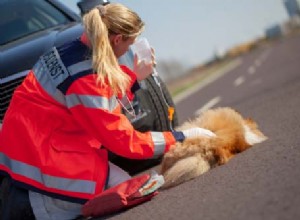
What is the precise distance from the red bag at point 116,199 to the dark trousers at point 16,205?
1.49ft

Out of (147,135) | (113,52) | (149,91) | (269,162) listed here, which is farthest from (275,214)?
(149,91)

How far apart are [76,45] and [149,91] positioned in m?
1.36

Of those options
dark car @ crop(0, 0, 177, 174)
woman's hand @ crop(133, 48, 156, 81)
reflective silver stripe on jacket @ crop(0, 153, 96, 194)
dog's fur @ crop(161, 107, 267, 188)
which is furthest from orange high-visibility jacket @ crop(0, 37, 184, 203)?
dark car @ crop(0, 0, 177, 174)

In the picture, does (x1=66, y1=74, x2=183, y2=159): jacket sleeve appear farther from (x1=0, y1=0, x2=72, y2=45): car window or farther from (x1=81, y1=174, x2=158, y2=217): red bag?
(x1=0, y1=0, x2=72, y2=45): car window

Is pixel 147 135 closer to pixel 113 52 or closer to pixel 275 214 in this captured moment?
pixel 113 52

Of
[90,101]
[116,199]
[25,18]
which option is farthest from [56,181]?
[25,18]

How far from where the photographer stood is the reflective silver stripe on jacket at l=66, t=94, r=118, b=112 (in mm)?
3816

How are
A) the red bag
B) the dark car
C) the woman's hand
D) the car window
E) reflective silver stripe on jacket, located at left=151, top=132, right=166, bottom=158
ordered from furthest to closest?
the car window → the dark car → the woman's hand → reflective silver stripe on jacket, located at left=151, top=132, right=166, bottom=158 → the red bag

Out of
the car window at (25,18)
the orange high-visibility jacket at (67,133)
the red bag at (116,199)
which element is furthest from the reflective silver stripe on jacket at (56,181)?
the car window at (25,18)

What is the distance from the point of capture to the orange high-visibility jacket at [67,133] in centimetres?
385

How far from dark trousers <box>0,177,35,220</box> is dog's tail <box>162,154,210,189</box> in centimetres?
95

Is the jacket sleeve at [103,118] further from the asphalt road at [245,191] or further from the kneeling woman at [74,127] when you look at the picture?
the asphalt road at [245,191]

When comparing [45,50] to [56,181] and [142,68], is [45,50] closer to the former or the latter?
[142,68]

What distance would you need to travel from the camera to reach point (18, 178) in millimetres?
4000
